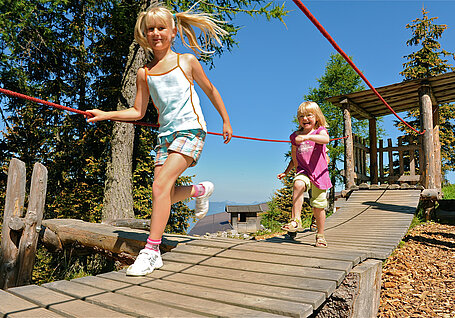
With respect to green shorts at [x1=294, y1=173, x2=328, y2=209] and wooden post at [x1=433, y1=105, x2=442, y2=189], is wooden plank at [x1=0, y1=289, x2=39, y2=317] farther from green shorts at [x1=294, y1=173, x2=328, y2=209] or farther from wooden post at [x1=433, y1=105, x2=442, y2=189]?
wooden post at [x1=433, y1=105, x2=442, y2=189]

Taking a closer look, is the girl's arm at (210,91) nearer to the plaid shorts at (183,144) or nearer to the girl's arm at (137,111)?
the plaid shorts at (183,144)

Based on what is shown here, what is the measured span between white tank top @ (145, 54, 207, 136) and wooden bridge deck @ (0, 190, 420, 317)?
1140mm

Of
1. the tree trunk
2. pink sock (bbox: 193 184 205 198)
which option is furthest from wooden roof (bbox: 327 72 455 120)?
pink sock (bbox: 193 184 205 198)

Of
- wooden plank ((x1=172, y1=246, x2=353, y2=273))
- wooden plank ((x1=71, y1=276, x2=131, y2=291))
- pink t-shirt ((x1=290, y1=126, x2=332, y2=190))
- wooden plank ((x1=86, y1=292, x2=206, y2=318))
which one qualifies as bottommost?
wooden plank ((x1=71, y1=276, x2=131, y2=291))

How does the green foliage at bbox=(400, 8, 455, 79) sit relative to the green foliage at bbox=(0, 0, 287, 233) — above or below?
above

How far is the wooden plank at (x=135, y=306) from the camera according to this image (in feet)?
5.85

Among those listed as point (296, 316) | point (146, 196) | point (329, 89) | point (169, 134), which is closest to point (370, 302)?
point (296, 316)

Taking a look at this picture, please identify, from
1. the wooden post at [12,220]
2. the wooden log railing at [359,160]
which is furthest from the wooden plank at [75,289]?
the wooden log railing at [359,160]

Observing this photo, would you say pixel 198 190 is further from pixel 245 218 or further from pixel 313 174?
pixel 245 218

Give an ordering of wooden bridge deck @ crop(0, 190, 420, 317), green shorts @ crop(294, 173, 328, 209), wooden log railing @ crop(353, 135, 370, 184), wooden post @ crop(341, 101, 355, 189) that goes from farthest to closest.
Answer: wooden log railing @ crop(353, 135, 370, 184) < wooden post @ crop(341, 101, 355, 189) < green shorts @ crop(294, 173, 328, 209) < wooden bridge deck @ crop(0, 190, 420, 317)

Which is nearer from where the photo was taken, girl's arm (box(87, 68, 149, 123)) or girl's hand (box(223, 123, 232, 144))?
girl's arm (box(87, 68, 149, 123))

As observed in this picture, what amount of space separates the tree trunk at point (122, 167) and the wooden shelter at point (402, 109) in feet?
18.7

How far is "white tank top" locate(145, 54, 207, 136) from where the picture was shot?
2666 mm

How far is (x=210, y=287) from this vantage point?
2246 millimetres
